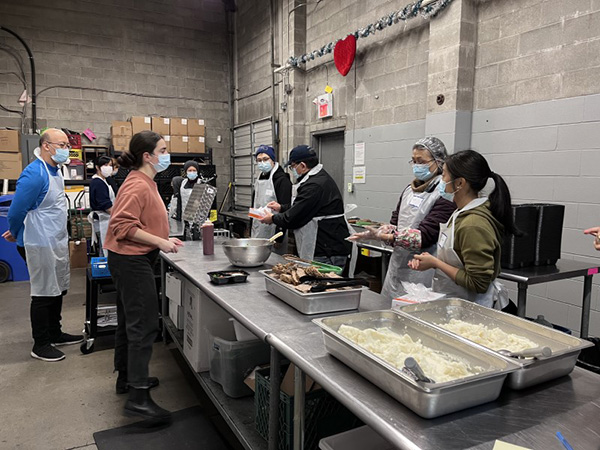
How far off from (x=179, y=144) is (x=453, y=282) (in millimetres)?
6358

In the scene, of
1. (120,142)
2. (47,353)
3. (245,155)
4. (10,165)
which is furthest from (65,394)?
(245,155)

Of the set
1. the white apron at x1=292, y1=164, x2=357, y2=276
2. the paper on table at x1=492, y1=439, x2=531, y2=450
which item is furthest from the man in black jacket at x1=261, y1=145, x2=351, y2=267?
the paper on table at x1=492, y1=439, x2=531, y2=450

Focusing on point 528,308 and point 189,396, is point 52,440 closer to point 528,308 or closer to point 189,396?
point 189,396

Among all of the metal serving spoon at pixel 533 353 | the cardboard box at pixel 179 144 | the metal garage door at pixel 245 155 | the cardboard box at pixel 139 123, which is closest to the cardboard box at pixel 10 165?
the cardboard box at pixel 139 123

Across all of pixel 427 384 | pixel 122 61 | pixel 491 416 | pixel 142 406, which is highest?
pixel 122 61

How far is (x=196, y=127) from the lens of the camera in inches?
292

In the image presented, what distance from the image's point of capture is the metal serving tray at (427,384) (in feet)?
2.99

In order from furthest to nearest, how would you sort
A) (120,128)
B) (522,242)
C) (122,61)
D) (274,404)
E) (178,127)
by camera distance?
(122,61) → (178,127) → (120,128) → (522,242) → (274,404)

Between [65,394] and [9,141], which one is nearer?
[65,394]

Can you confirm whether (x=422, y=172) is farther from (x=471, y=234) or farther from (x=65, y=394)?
(x=65, y=394)

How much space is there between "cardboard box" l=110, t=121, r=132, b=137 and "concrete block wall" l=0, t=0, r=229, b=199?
0.54 m

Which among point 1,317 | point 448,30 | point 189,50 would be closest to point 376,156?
point 448,30

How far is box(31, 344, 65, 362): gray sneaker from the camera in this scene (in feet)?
10.2

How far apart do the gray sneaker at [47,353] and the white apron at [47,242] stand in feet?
1.41
